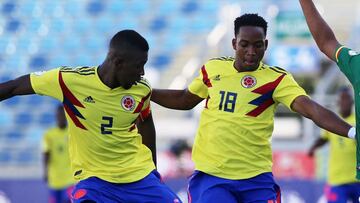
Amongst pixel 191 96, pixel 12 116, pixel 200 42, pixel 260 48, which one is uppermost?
pixel 260 48

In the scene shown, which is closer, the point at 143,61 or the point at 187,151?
the point at 143,61

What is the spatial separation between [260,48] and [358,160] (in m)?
1.66

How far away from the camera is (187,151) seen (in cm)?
1638

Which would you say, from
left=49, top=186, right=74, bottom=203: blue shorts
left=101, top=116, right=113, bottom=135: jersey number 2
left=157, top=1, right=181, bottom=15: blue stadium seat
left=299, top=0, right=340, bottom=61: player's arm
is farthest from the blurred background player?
left=157, top=1, right=181, bottom=15: blue stadium seat

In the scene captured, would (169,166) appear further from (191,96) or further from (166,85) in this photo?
(191,96)

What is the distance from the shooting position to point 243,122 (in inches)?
265

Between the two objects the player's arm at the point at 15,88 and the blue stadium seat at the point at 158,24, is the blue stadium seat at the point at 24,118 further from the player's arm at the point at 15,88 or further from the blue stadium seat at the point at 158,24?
the player's arm at the point at 15,88

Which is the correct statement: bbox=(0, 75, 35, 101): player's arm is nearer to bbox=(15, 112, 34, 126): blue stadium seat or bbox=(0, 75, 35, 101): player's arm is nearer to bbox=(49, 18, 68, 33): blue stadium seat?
bbox=(15, 112, 34, 126): blue stadium seat

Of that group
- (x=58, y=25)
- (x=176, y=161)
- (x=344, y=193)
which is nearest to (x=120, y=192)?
(x=344, y=193)

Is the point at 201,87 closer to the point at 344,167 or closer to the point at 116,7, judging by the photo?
the point at 344,167

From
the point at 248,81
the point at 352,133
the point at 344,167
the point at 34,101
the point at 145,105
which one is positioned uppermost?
the point at 248,81

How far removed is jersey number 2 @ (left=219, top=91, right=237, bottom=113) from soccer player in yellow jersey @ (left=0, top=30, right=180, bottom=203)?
72 cm

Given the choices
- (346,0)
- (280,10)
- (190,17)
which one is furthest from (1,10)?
(346,0)

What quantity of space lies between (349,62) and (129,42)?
1.74 metres
